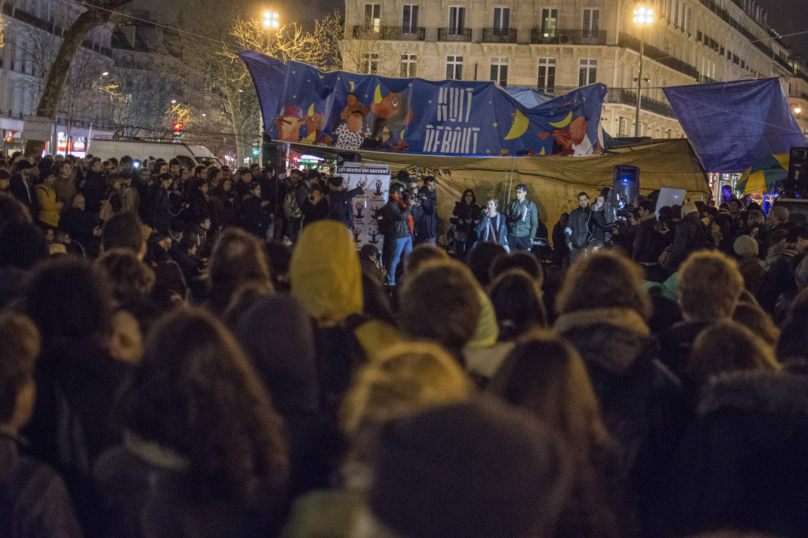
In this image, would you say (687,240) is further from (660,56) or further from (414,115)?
(660,56)

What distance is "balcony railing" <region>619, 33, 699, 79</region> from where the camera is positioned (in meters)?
52.2

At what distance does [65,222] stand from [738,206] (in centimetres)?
1089

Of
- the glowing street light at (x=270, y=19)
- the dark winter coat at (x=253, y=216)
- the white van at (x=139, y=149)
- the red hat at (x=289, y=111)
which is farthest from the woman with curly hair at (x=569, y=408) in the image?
the white van at (x=139, y=149)

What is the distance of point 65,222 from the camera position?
408 inches

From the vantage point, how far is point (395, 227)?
13367 millimetres

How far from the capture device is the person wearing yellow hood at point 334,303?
11.9ft

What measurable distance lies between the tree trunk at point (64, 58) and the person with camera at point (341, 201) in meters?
10.9

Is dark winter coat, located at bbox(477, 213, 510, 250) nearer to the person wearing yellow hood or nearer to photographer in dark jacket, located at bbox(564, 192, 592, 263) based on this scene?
photographer in dark jacket, located at bbox(564, 192, 592, 263)

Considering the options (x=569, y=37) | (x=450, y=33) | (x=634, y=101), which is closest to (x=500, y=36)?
(x=450, y=33)

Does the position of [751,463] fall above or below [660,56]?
below

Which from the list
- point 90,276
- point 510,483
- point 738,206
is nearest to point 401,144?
point 738,206

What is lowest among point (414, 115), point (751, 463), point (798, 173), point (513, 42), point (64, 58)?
point (751, 463)

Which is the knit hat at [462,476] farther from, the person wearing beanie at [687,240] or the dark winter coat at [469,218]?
the dark winter coat at [469,218]

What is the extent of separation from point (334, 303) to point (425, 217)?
1100 centimetres
